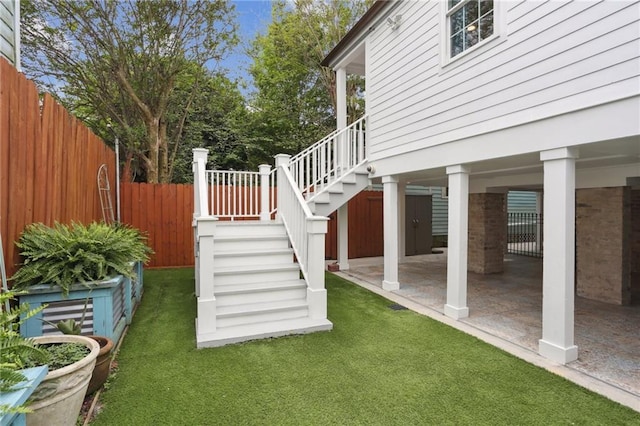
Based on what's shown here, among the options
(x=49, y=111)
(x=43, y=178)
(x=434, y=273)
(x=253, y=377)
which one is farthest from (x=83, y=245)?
(x=434, y=273)

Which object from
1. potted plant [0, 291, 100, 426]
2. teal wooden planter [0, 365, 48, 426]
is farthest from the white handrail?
teal wooden planter [0, 365, 48, 426]

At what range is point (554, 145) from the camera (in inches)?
128

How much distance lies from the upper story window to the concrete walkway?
138 inches

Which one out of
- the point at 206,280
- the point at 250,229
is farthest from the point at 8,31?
the point at 250,229

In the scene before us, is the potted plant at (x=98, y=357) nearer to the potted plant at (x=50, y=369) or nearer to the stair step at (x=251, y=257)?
the potted plant at (x=50, y=369)

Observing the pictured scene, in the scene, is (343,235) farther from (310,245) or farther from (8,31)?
(8,31)

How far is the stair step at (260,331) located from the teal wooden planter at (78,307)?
86cm

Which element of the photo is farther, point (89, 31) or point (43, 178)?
point (89, 31)

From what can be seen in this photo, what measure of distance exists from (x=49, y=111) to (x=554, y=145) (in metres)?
5.02

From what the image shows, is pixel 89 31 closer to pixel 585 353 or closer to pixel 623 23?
pixel 623 23

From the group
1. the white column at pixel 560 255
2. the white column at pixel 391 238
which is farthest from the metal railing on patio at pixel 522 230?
the white column at pixel 560 255

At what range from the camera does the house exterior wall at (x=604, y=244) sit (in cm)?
510

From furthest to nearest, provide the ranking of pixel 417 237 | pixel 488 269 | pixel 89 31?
pixel 417 237, pixel 89 31, pixel 488 269

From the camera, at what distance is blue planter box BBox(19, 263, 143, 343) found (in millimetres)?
2875
